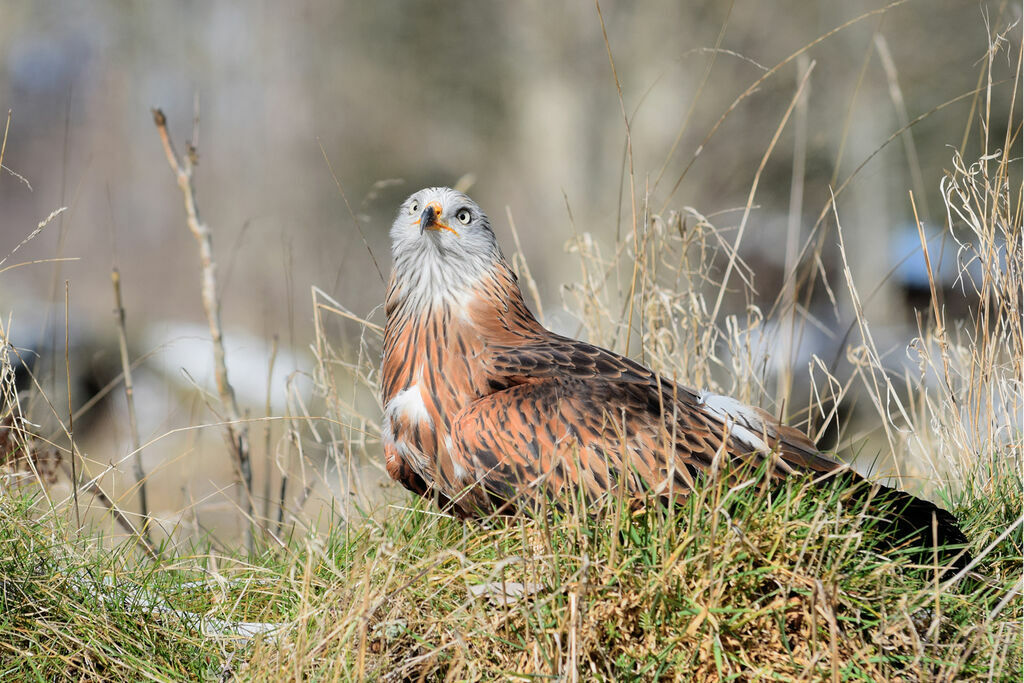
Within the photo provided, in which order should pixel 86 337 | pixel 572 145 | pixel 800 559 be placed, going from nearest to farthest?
pixel 800 559, pixel 86 337, pixel 572 145

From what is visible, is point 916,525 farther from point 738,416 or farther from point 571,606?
point 571,606

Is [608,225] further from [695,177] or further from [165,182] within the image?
[165,182]

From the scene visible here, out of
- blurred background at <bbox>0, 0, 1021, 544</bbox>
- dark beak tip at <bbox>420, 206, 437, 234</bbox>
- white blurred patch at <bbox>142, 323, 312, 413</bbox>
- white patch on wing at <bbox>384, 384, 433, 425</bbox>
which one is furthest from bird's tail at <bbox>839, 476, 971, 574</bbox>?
white blurred patch at <bbox>142, 323, 312, 413</bbox>

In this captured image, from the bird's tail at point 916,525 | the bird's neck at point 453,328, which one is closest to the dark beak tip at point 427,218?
the bird's neck at point 453,328

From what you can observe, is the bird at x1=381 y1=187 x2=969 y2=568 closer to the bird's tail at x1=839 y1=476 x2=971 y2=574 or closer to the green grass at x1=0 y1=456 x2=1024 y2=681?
the bird's tail at x1=839 y1=476 x2=971 y2=574

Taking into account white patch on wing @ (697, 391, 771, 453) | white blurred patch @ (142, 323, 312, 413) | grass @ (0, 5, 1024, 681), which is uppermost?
white patch on wing @ (697, 391, 771, 453)

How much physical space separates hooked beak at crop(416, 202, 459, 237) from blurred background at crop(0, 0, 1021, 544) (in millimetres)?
6862

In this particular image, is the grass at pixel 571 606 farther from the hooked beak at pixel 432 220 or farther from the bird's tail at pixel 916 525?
the hooked beak at pixel 432 220

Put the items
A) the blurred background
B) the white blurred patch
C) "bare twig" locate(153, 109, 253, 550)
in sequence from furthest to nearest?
the blurred background
the white blurred patch
"bare twig" locate(153, 109, 253, 550)

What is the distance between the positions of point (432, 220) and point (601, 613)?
5.56 ft

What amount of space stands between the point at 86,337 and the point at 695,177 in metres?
9.12

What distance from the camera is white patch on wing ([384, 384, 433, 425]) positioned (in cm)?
291

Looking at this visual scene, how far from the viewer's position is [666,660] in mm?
1961

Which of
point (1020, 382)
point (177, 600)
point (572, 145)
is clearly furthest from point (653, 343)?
point (572, 145)
